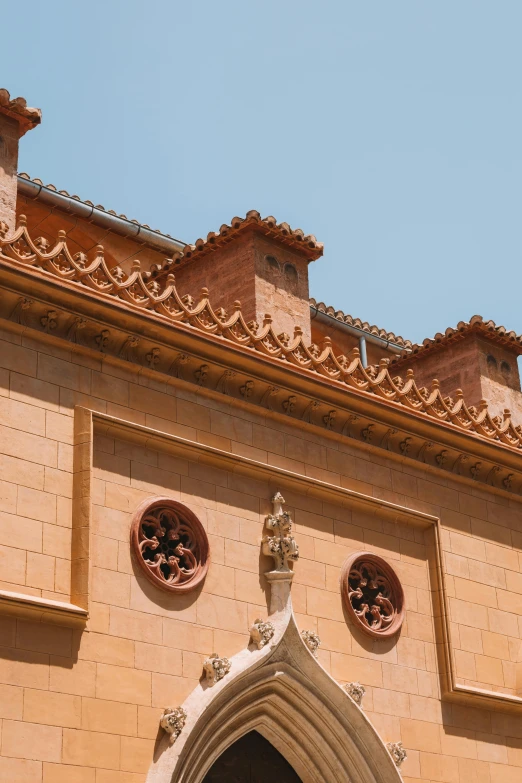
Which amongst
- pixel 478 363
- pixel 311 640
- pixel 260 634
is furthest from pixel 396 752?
pixel 478 363

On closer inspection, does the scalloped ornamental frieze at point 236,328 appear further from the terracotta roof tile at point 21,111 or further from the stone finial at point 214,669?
the stone finial at point 214,669

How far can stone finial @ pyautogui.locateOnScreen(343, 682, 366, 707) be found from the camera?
43.9 feet

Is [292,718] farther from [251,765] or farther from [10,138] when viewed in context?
[10,138]

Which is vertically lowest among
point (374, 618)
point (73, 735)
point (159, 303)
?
point (73, 735)

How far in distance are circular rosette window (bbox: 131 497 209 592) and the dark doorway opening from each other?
1.69 m

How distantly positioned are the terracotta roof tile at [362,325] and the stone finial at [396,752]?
792 cm

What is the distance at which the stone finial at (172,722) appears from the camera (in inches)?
466

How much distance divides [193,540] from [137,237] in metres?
6.92

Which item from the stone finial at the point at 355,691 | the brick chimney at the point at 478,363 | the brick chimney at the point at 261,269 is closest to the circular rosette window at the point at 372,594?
the stone finial at the point at 355,691

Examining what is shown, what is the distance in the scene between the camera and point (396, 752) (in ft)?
44.3

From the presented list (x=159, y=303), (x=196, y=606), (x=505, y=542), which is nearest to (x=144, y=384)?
(x=159, y=303)

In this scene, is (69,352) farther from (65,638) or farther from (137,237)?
(137,237)

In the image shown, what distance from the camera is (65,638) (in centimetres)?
1147

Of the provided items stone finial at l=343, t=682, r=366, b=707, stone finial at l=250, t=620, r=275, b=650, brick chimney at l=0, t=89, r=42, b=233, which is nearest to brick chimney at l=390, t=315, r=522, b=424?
stone finial at l=343, t=682, r=366, b=707
